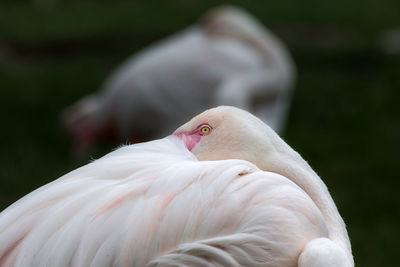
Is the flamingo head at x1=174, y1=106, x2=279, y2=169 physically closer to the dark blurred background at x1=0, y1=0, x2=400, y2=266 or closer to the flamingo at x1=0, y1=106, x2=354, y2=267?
the flamingo at x1=0, y1=106, x2=354, y2=267

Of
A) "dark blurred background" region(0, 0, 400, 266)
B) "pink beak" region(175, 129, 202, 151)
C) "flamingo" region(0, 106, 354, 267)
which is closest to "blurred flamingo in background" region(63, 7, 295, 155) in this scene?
"dark blurred background" region(0, 0, 400, 266)

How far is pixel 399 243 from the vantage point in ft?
18.7

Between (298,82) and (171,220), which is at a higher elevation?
(171,220)

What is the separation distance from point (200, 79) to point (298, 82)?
2.40 metres

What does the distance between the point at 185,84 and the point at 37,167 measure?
136 cm

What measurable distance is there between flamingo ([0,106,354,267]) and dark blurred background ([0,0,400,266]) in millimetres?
2982

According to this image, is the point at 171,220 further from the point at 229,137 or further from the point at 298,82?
the point at 298,82

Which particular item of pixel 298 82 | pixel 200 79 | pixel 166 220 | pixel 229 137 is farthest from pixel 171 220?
pixel 298 82

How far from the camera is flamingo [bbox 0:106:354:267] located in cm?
241

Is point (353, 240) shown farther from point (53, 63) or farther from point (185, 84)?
point (53, 63)

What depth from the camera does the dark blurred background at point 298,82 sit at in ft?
22.2

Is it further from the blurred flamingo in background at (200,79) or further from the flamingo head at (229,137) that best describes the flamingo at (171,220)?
the blurred flamingo in background at (200,79)

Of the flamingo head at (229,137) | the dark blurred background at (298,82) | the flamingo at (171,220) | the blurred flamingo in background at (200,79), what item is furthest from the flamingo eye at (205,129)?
the blurred flamingo in background at (200,79)

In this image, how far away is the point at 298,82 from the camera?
31.0 feet
